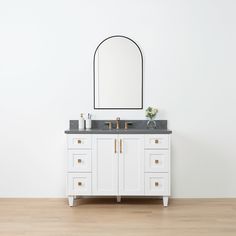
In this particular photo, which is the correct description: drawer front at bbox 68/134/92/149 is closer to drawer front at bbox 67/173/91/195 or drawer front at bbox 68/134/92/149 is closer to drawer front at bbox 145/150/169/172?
drawer front at bbox 67/173/91/195

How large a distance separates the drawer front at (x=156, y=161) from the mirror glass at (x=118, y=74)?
62cm

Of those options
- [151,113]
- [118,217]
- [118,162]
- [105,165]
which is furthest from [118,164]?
[151,113]

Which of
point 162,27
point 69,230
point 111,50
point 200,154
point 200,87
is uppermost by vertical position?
point 162,27

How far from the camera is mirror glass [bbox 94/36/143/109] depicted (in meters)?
4.10

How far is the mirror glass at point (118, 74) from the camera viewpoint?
4098 mm

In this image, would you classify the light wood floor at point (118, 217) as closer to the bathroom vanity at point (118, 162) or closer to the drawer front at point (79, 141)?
the bathroom vanity at point (118, 162)

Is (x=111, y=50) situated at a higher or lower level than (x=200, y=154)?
higher

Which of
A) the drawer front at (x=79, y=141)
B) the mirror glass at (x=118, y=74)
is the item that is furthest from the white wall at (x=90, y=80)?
the drawer front at (x=79, y=141)

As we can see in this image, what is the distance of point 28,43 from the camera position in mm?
4113

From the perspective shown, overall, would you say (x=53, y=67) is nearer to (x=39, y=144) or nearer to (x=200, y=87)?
(x=39, y=144)

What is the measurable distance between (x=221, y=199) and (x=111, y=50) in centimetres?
205

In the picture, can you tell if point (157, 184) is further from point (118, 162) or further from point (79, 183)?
point (79, 183)

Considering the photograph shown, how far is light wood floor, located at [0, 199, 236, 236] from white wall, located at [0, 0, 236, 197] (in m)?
0.30

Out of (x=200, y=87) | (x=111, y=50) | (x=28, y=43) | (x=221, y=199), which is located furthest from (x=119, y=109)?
(x=221, y=199)
